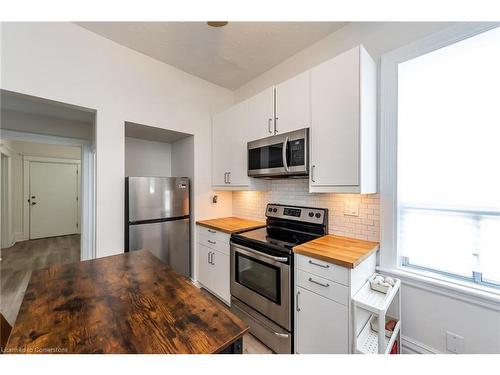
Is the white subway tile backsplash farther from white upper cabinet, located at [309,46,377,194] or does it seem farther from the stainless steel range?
white upper cabinet, located at [309,46,377,194]

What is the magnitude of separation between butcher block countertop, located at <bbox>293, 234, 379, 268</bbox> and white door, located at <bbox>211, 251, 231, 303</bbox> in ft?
3.23

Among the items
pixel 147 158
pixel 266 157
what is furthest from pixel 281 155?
pixel 147 158

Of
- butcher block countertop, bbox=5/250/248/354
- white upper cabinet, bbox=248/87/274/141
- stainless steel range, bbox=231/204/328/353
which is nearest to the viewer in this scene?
butcher block countertop, bbox=5/250/248/354

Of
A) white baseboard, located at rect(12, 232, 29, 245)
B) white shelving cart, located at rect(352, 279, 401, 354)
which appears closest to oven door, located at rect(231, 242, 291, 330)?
white shelving cart, located at rect(352, 279, 401, 354)

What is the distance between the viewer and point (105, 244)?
198 centimetres

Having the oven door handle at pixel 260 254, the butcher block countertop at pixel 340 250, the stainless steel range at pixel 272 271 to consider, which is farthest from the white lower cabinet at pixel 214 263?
the butcher block countertop at pixel 340 250

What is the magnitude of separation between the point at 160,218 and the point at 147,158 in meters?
1.19

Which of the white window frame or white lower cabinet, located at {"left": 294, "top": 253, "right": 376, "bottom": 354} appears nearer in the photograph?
white lower cabinet, located at {"left": 294, "top": 253, "right": 376, "bottom": 354}

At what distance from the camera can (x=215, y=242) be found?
2377mm

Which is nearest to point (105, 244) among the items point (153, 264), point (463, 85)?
point (153, 264)

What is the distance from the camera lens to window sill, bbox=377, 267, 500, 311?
48.9 inches

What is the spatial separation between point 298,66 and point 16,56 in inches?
97.4

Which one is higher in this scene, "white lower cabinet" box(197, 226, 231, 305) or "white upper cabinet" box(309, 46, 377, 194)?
"white upper cabinet" box(309, 46, 377, 194)
